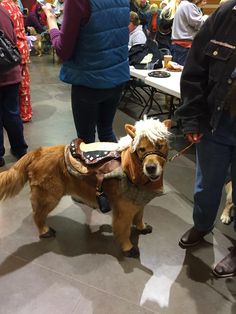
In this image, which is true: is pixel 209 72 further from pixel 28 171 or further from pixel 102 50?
pixel 28 171

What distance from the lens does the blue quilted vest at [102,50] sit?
6.23 ft

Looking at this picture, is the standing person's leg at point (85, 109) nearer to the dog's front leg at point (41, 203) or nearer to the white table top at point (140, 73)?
the dog's front leg at point (41, 203)

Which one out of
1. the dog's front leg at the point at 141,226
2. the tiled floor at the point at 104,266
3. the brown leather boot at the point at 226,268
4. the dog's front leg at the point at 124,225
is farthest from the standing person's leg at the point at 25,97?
the brown leather boot at the point at 226,268

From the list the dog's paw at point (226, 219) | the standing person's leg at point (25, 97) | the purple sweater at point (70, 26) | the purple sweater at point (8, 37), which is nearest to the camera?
the purple sweater at point (70, 26)

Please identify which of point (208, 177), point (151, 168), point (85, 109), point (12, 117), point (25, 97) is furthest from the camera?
point (25, 97)

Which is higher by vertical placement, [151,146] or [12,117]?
[151,146]

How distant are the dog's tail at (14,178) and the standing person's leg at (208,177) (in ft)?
3.22

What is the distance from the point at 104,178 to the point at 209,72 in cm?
79

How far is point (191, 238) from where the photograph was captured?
2.17 metres

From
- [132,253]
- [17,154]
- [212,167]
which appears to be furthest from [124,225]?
[17,154]

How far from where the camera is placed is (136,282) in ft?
6.37

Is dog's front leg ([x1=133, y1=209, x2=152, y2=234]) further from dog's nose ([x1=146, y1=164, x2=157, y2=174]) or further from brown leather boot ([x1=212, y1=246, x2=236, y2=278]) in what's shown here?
dog's nose ([x1=146, y1=164, x2=157, y2=174])

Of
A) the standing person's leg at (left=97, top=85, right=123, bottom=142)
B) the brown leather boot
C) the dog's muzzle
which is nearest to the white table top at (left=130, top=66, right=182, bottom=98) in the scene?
the standing person's leg at (left=97, top=85, right=123, bottom=142)

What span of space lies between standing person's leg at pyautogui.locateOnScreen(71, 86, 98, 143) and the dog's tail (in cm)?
40
